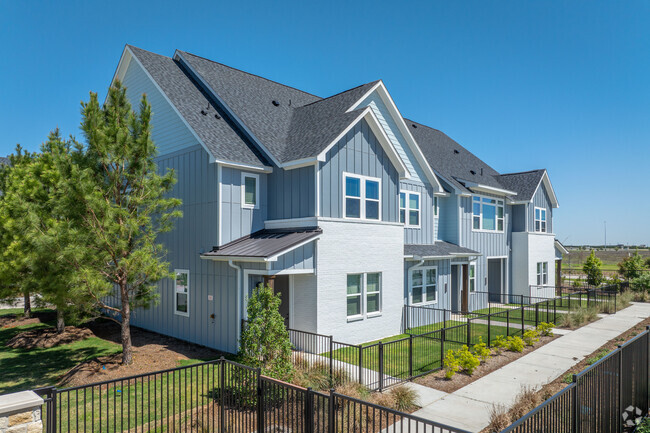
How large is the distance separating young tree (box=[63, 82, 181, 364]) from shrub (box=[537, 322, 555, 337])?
1340cm

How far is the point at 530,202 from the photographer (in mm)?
26578

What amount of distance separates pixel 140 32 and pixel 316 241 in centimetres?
1346

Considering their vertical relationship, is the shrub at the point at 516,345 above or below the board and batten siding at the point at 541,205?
below

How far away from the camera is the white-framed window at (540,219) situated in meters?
27.7

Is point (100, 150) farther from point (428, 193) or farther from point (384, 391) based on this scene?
point (428, 193)

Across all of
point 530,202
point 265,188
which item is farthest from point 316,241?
point 530,202

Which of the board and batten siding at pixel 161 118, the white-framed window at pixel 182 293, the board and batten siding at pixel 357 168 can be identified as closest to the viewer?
the board and batten siding at pixel 357 168

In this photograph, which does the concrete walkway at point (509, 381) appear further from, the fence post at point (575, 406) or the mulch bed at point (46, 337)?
the mulch bed at point (46, 337)

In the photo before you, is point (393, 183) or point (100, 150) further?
point (393, 183)

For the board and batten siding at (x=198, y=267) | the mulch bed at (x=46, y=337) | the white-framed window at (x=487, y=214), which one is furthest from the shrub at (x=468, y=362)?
the white-framed window at (x=487, y=214)

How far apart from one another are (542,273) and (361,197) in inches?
734

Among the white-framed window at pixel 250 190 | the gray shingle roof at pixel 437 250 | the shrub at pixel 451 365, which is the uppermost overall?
the white-framed window at pixel 250 190

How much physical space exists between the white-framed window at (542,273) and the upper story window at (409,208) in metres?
12.3

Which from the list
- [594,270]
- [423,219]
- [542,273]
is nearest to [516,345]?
[423,219]
